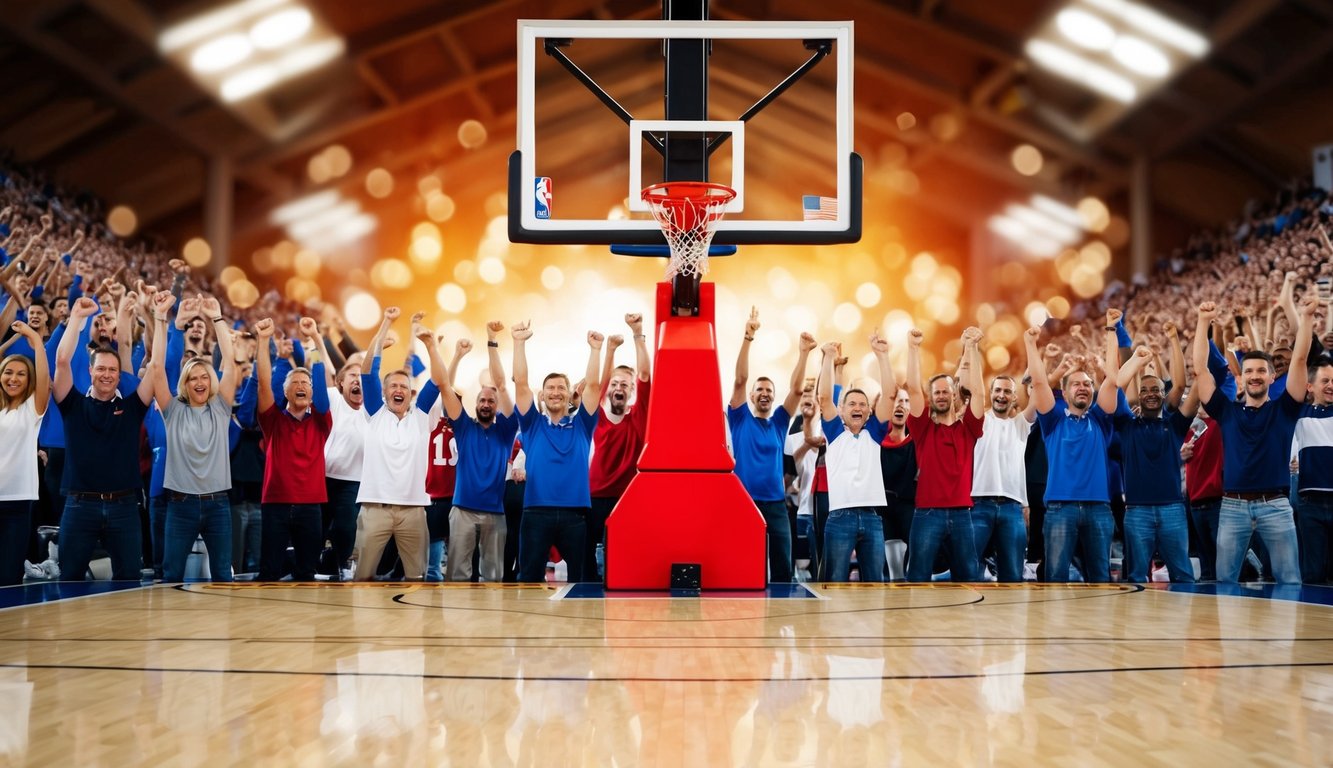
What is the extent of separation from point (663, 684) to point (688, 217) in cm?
306

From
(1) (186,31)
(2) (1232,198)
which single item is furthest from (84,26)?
(2) (1232,198)

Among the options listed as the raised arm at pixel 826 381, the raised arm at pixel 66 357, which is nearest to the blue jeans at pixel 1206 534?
the raised arm at pixel 826 381

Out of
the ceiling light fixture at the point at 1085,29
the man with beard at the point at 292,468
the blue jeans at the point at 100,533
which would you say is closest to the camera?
the blue jeans at the point at 100,533

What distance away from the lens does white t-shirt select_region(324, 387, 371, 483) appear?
699 centimetres

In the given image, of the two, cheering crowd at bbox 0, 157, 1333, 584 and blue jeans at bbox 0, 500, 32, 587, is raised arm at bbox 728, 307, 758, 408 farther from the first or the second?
blue jeans at bbox 0, 500, 32, 587

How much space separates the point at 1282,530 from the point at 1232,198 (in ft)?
31.6

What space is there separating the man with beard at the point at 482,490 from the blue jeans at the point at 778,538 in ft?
5.04

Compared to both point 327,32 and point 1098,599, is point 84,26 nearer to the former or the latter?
point 327,32

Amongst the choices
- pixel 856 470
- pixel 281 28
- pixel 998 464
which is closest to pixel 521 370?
pixel 856 470

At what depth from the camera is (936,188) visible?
14906 mm

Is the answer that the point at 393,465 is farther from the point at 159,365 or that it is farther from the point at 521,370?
the point at 159,365

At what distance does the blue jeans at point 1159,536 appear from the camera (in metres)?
6.17

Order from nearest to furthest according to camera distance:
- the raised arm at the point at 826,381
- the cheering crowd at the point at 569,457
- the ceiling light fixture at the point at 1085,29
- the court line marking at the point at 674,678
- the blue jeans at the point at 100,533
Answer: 1. the court line marking at the point at 674,678
2. the blue jeans at the point at 100,533
3. the cheering crowd at the point at 569,457
4. the raised arm at the point at 826,381
5. the ceiling light fixture at the point at 1085,29

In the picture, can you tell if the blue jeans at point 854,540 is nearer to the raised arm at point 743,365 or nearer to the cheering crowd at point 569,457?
the cheering crowd at point 569,457
